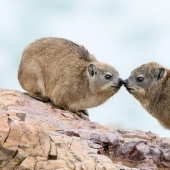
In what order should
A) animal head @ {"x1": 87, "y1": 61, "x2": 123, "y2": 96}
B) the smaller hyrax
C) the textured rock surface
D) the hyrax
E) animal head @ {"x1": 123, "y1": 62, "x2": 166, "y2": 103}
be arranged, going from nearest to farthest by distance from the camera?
1. the textured rock surface
2. the smaller hyrax
3. animal head @ {"x1": 123, "y1": 62, "x2": 166, "y2": 103}
4. animal head @ {"x1": 87, "y1": 61, "x2": 123, "y2": 96}
5. the hyrax

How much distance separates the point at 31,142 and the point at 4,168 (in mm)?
589

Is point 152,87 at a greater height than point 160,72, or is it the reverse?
point 160,72

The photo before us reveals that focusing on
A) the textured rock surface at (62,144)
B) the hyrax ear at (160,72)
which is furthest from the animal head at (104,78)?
the hyrax ear at (160,72)

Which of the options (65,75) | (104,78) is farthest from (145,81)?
(65,75)

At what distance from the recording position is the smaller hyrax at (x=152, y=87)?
39.4 feet

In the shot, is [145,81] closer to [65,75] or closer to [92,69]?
[92,69]

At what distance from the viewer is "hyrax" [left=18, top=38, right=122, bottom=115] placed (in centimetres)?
1362

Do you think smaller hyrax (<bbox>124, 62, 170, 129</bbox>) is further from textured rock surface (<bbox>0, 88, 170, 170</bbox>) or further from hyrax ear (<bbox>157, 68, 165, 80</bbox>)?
textured rock surface (<bbox>0, 88, 170, 170</bbox>)

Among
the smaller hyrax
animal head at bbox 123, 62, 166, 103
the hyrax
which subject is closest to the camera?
the smaller hyrax

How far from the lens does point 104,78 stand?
1349cm

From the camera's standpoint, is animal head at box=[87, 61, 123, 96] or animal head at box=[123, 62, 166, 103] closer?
animal head at box=[123, 62, 166, 103]

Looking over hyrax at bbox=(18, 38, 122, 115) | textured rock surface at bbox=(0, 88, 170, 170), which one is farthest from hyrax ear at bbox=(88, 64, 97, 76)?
textured rock surface at bbox=(0, 88, 170, 170)

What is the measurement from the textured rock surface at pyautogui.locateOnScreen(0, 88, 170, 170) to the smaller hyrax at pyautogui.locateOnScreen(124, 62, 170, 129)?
665 mm

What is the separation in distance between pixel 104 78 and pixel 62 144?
5.36m
